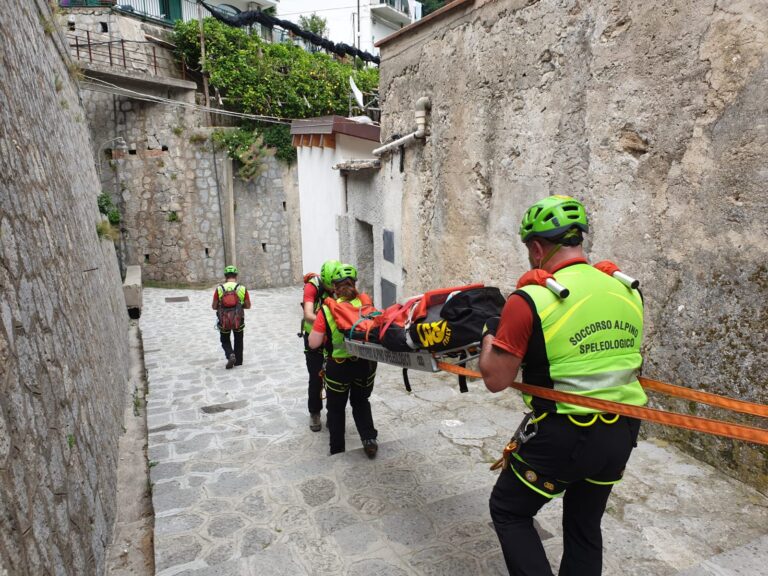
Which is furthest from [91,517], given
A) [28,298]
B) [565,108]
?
[565,108]

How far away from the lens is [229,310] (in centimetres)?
777

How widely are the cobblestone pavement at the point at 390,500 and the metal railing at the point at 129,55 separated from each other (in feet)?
56.6

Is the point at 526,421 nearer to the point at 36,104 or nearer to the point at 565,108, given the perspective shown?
the point at 565,108

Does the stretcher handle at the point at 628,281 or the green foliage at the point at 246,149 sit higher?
the green foliage at the point at 246,149

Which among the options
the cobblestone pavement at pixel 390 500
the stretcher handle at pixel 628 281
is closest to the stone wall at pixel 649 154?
the cobblestone pavement at pixel 390 500

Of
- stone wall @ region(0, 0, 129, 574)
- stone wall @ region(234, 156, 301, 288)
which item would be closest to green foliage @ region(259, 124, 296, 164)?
stone wall @ region(234, 156, 301, 288)

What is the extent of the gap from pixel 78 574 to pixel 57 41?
28.5 feet

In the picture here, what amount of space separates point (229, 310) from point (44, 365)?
5109 mm

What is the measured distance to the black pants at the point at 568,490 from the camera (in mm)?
2092

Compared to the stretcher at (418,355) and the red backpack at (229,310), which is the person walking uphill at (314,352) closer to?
the stretcher at (418,355)

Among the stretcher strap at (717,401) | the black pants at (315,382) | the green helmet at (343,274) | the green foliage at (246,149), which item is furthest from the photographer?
the green foliage at (246,149)

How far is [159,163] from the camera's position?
1831cm

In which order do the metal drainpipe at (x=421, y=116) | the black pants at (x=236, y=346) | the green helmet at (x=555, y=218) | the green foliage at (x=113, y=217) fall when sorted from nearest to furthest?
1. the green helmet at (x=555, y=218)
2. the metal drainpipe at (x=421, y=116)
3. the black pants at (x=236, y=346)
4. the green foliage at (x=113, y=217)

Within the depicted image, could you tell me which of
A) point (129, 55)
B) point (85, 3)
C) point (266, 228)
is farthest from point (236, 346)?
point (85, 3)
